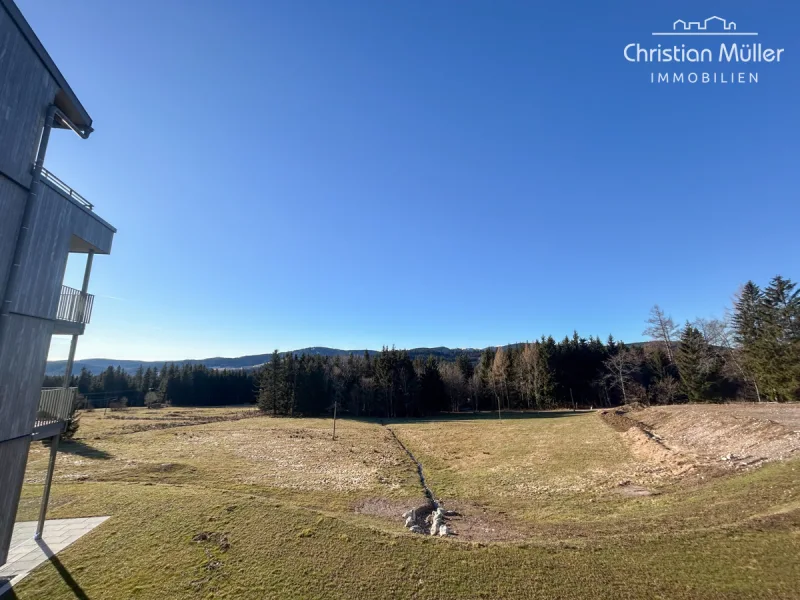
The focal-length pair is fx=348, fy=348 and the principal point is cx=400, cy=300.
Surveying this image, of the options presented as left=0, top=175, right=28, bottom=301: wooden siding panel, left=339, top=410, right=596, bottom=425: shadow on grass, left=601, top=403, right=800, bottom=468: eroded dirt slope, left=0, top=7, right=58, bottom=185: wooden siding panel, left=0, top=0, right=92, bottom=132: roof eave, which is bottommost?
left=339, top=410, right=596, bottom=425: shadow on grass

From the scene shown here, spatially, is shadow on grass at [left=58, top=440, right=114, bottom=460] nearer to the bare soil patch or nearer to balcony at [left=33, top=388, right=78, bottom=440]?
balcony at [left=33, top=388, right=78, bottom=440]

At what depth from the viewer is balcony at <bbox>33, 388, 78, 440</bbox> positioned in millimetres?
11328

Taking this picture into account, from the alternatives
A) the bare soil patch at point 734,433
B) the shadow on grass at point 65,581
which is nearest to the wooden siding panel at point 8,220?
the shadow on grass at point 65,581

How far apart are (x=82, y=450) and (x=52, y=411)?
24.2m

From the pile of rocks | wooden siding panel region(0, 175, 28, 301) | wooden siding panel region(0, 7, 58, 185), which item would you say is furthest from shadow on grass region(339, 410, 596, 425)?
wooden siding panel region(0, 7, 58, 185)

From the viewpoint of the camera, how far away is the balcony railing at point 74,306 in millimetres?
11891

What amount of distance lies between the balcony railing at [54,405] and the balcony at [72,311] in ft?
6.74

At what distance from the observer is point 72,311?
12391 mm

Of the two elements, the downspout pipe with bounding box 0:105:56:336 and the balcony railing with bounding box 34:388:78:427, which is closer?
the downspout pipe with bounding box 0:105:56:336

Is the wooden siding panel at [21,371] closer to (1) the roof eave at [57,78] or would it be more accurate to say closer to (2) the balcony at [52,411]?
(2) the balcony at [52,411]

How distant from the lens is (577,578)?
28.8 feet

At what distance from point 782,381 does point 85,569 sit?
57380mm

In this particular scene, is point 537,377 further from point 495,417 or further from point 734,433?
point 734,433

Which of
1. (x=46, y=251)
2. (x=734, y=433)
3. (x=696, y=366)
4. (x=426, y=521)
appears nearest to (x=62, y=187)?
Answer: (x=46, y=251)
